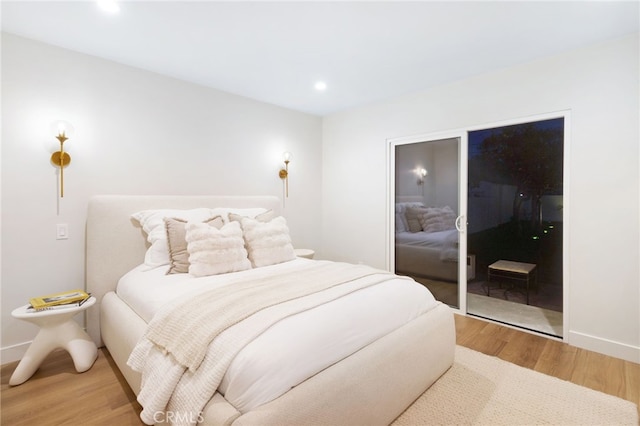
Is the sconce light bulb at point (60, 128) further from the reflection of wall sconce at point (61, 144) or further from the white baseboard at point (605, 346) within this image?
the white baseboard at point (605, 346)

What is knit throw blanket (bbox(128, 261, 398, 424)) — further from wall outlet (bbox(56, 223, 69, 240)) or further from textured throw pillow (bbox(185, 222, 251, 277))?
wall outlet (bbox(56, 223, 69, 240))

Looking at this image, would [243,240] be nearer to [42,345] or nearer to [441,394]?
[42,345]

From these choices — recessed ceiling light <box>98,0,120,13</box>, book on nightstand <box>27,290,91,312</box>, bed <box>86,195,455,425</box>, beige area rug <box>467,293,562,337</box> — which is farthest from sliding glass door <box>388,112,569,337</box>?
book on nightstand <box>27,290,91,312</box>

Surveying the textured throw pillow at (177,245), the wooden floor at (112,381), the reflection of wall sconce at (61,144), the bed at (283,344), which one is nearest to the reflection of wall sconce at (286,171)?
the bed at (283,344)

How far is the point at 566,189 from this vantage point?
269cm

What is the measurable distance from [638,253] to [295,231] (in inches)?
134

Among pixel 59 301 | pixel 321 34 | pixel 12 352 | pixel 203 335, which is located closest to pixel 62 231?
pixel 59 301

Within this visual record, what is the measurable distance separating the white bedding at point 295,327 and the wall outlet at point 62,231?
714mm

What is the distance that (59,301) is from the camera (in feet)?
7.23

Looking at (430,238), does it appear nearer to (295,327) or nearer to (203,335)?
(295,327)

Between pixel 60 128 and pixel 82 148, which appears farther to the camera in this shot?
pixel 82 148

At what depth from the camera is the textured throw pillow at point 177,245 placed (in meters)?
2.37

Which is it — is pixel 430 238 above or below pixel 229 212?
below

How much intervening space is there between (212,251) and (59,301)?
3.65ft
